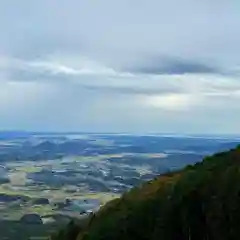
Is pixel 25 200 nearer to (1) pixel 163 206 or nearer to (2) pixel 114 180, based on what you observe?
(2) pixel 114 180

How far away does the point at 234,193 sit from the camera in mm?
31281

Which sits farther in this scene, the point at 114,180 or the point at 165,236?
the point at 114,180

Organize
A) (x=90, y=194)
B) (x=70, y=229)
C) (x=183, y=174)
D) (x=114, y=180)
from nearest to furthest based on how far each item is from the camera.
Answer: (x=70, y=229), (x=183, y=174), (x=90, y=194), (x=114, y=180)

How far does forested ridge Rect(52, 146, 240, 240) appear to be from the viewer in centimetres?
2998

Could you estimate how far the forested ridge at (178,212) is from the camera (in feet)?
98.4

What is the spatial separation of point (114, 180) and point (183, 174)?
10551 cm

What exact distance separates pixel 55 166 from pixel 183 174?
5689 inches

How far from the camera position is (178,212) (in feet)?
105

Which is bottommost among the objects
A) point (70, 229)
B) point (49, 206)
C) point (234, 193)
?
point (49, 206)

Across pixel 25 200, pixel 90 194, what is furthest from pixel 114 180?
pixel 25 200

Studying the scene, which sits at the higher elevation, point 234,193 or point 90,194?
point 234,193

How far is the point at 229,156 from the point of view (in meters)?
40.0

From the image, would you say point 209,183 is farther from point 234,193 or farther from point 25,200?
point 25,200

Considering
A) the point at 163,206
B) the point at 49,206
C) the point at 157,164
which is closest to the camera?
the point at 163,206
